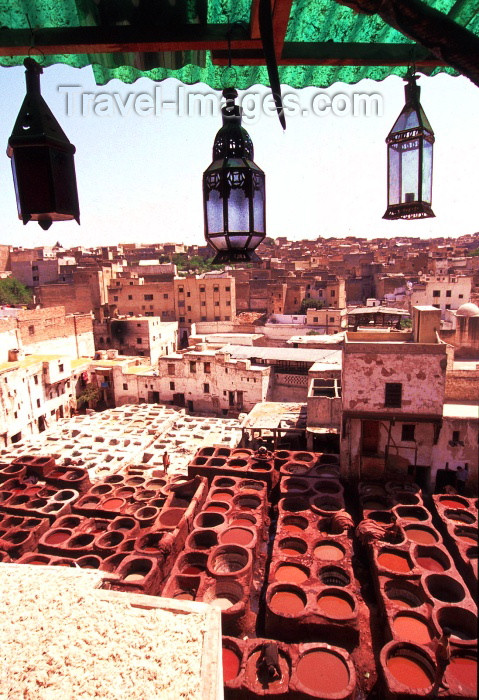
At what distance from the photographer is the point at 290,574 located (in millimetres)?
10625

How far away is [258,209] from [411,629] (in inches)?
374

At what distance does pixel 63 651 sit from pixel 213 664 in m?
1.55

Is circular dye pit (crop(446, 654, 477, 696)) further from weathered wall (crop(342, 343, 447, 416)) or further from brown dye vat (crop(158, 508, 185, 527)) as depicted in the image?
brown dye vat (crop(158, 508, 185, 527))

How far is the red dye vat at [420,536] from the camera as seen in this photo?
11.5 metres

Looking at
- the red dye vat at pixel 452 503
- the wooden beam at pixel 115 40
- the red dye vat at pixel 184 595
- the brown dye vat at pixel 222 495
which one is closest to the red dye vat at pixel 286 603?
the red dye vat at pixel 184 595

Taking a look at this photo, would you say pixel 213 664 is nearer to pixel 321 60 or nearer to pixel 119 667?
pixel 119 667

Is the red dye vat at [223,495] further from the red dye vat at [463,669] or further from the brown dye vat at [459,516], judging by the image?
the red dye vat at [463,669]

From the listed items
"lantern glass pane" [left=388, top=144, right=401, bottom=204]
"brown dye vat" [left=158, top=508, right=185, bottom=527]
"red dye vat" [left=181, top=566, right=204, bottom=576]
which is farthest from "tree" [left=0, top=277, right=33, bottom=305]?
"lantern glass pane" [left=388, top=144, right=401, bottom=204]

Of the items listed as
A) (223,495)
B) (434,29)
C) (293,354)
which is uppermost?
(434,29)

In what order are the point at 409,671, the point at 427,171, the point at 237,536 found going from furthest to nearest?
1. the point at 237,536
2. the point at 409,671
3. the point at 427,171

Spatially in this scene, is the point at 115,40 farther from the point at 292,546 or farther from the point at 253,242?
the point at 292,546

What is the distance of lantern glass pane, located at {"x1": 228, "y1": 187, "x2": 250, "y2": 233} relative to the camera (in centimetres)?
321

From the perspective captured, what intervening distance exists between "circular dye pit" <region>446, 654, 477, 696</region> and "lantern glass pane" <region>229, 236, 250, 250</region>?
6666 mm

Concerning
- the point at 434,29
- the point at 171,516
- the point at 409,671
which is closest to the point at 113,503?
the point at 171,516
